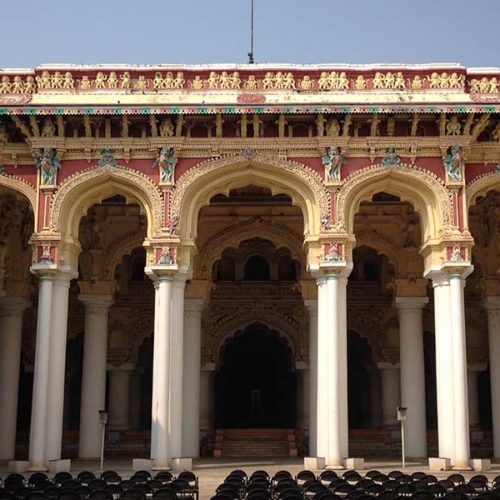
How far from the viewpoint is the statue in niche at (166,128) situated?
698 inches

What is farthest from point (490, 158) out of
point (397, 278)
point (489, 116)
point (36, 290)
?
point (36, 290)

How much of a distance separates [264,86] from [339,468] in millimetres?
7782

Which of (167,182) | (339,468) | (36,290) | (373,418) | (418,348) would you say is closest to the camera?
(339,468)

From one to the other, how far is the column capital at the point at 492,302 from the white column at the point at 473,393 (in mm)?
3259

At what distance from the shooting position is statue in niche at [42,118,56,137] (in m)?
17.7

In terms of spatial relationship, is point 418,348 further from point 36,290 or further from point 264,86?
point 36,290

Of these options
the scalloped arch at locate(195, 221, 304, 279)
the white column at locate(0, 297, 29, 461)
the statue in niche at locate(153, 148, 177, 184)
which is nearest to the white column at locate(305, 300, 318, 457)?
the scalloped arch at locate(195, 221, 304, 279)

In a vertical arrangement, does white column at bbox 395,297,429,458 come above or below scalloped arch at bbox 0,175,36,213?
below

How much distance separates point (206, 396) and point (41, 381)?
6.92 metres

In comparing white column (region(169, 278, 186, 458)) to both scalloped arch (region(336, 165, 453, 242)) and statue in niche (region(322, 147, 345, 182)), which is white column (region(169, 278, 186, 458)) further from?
statue in niche (region(322, 147, 345, 182))

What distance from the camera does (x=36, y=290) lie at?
76.4 ft

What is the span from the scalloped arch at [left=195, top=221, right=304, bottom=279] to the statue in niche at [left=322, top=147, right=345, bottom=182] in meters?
3.91

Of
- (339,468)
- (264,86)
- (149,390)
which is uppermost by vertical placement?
(264,86)

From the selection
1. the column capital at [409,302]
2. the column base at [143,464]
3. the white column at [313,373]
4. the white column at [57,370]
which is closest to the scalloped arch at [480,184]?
the column capital at [409,302]
